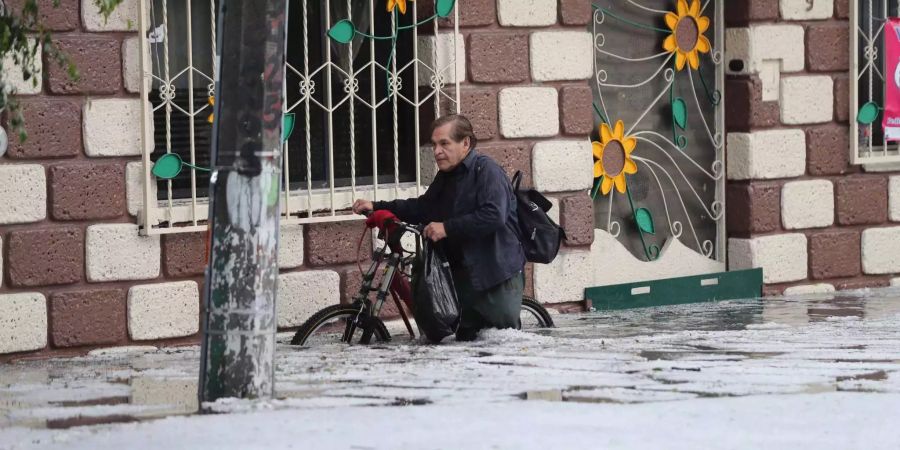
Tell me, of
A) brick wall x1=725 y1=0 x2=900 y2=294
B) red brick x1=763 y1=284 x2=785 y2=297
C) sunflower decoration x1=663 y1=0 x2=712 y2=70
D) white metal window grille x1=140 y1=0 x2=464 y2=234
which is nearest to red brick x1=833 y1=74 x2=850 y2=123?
brick wall x1=725 y1=0 x2=900 y2=294

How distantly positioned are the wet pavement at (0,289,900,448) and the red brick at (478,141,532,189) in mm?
1011

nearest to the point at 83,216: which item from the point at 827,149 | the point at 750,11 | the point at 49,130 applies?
the point at 49,130

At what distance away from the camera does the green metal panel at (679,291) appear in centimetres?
1114

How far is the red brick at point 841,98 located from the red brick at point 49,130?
5.49 meters

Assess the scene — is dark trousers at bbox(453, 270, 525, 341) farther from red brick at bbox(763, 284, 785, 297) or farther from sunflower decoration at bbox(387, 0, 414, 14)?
red brick at bbox(763, 284, 785, 297)

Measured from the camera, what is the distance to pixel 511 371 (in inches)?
297

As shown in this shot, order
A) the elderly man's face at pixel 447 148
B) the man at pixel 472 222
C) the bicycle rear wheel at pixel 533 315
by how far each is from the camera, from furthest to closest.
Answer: the bicycle rear wheel at pixel 533 315 < the elderly man's face at pixel 447 148 < the man at pixel 472 222

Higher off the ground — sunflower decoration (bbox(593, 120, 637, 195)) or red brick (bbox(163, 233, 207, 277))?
sunflower decoration (bbox(593, 120, 637, 195))

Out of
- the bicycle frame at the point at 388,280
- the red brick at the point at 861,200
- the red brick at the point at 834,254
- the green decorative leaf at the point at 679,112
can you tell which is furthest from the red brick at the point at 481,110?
the red brick at the point at 861,200

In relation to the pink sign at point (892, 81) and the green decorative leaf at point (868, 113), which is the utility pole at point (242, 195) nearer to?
the green decorative leaf at point (868, 113)

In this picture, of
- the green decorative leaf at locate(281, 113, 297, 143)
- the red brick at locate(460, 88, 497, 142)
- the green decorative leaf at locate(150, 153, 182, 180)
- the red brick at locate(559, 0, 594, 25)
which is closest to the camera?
the green decorative leaf at locate(150, 153, 182, 180)

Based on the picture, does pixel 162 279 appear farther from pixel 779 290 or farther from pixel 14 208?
pixel 779 290

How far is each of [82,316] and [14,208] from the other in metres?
0.69

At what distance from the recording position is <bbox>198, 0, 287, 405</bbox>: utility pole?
21.2 ft
